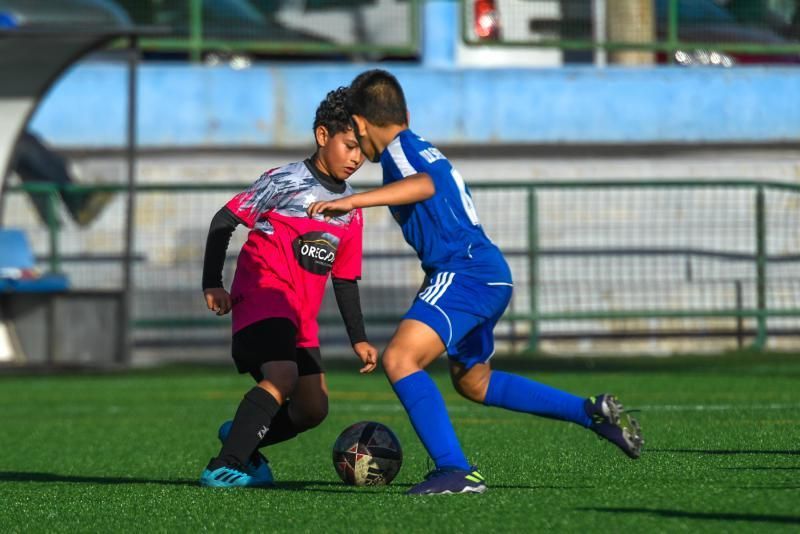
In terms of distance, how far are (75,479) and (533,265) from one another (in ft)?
31.1

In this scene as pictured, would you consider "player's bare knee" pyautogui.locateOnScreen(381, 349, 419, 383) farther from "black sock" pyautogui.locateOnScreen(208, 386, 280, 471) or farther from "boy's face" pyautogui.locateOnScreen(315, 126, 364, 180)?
"boy's face" pyautogui.locateOnScreen(315, 126, 364, 180)

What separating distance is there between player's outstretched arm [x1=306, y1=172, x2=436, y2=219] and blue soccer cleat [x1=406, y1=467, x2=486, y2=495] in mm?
966

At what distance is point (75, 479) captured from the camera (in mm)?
6879

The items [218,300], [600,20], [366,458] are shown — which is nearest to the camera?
[218,300]

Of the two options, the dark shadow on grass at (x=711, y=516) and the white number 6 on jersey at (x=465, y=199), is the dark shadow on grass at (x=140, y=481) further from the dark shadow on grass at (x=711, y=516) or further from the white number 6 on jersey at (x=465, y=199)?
the dark shadow on grass at (x=711, y=516)

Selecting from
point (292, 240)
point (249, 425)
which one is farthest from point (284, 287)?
point (249, 425)

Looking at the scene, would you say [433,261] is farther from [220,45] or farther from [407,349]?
[220,45]

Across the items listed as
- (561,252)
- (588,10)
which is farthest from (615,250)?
(588,10)

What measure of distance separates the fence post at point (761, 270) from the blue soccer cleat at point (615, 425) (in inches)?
415

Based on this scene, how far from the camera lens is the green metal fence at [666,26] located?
18750mm

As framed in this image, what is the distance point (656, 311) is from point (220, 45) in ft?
19.8

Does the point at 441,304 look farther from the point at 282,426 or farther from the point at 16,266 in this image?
the point at 16,266

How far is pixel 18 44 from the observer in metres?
14.2

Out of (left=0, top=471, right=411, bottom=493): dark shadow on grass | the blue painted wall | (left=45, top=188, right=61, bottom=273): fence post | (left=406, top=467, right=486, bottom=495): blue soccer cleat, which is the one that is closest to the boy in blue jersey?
(left=406, top=467, right=486, bottom=495): blue soccer cleat
